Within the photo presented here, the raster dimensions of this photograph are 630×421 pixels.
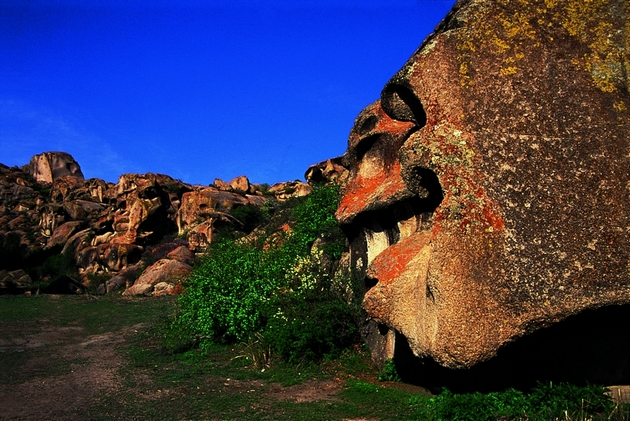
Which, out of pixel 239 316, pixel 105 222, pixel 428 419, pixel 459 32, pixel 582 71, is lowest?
pixel 428 419

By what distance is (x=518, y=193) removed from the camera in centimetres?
Answer: 536

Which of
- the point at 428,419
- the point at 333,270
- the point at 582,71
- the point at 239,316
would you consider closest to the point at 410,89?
the point at 582,71

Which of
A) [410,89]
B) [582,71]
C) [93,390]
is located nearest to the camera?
[582,71]

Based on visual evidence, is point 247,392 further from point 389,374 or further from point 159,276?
point 159,276

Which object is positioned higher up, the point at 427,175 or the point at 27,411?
the point at 427,175

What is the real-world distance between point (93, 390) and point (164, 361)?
1.97m

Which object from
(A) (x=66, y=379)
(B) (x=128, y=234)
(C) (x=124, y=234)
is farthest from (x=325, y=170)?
(A) (x=66, y=379)

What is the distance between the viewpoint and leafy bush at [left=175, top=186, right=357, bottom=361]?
30.5ft

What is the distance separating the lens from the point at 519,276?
5086 mm

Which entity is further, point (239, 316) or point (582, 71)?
point (239, 316)

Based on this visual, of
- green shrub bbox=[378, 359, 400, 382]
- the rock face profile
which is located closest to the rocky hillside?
green shrub bbox=[378, 359, 400, 382]

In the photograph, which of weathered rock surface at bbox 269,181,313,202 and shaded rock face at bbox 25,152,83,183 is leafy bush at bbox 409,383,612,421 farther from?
shaded rock face at bbox 25,152,83,183

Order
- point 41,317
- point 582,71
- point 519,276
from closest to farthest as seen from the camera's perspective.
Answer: point 519,276 → point 582,71 → point 41,317

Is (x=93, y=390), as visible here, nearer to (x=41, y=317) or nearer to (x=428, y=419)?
(x=428, y=419)
